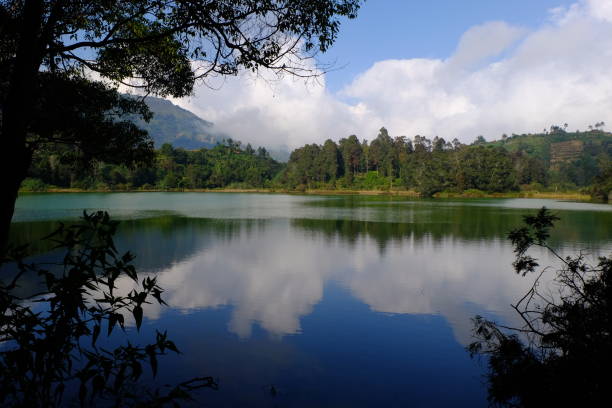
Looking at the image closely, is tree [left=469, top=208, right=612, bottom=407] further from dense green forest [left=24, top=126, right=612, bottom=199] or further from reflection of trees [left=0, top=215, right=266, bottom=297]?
dense green forest [left=24, top=126, right=612, bottom=199]

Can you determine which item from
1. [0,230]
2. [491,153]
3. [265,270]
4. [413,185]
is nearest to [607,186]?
[491,153]

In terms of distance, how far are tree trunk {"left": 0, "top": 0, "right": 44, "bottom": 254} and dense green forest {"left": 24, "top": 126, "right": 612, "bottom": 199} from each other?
75666 millimetres

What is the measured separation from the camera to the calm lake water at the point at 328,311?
6191mm

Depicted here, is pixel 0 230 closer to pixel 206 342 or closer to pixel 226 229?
pixel 206 342

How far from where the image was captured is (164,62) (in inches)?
281

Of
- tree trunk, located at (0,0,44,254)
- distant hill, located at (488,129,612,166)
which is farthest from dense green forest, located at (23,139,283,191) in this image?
distant hill, located at (488,129,612,166)

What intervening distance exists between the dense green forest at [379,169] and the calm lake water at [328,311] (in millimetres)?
61697

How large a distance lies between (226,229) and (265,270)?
1176 centimetres

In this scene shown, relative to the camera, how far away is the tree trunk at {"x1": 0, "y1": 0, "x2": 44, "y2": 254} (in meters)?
3.26

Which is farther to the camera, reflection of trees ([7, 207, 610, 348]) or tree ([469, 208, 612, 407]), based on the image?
reflection of trees ([7, 207, 610, 348])

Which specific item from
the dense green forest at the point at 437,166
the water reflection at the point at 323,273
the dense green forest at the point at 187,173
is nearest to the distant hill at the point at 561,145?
the dense green forest at the point at 437,166

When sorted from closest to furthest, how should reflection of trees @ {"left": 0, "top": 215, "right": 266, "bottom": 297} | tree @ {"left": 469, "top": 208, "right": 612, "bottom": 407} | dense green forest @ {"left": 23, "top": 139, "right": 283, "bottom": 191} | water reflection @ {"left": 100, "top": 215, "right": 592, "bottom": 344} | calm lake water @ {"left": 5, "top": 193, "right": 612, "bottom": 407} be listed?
tree @ {"left": 469, "top": 208, "right": 612, "bottom": 407} < calm lake water @ {"left": 5, "top": 193, "right": 612, "bottom": 407} < water reflection @ {"left": 100, "top": 215, "right": 592, "bottom": 344} < reflection of trees @ {"left": 0, "top": 215, "right": 266, "bottom": 297} < dense green forest @ {"left": 23, "top": 139, "right": 283, "bottom": 191}

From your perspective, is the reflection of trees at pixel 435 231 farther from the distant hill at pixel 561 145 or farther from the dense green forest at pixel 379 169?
the distant hill at pixel 561 145

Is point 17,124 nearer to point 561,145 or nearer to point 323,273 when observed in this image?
point 323,273
